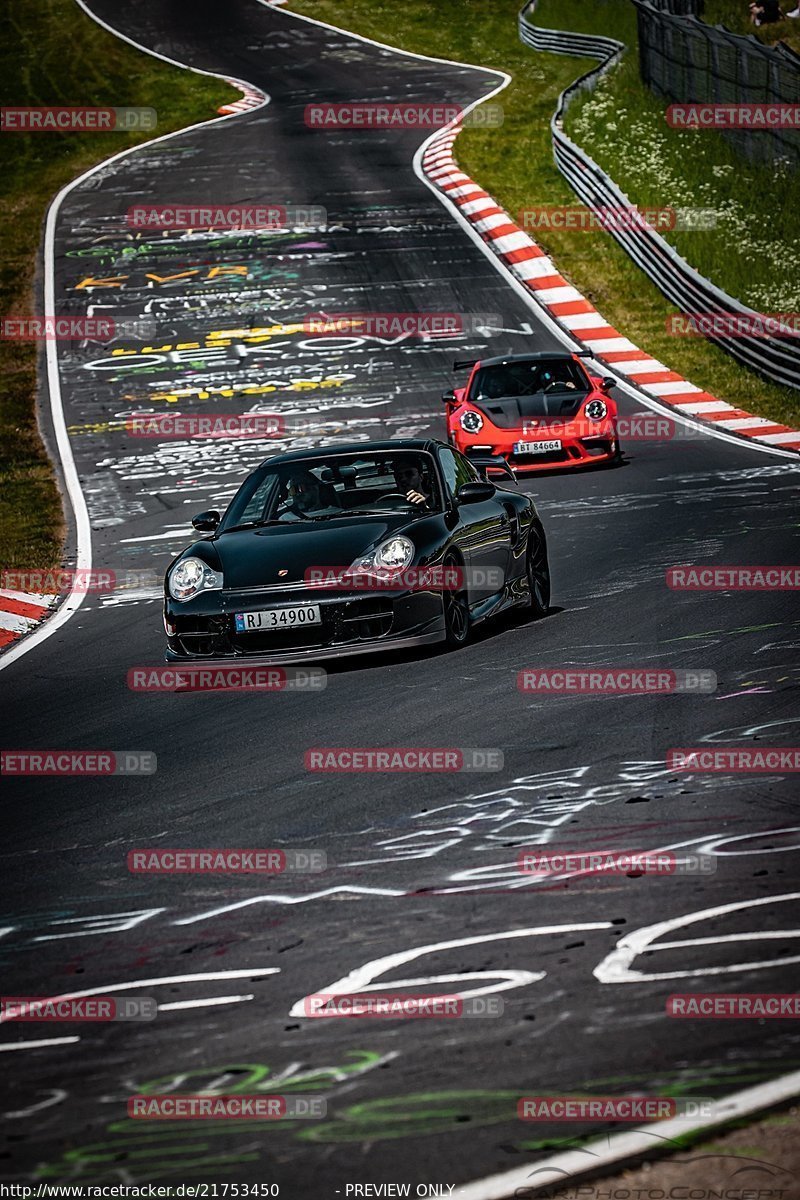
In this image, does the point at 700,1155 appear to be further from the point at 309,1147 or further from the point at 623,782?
the point at 623,782

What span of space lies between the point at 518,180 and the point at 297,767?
29324mm

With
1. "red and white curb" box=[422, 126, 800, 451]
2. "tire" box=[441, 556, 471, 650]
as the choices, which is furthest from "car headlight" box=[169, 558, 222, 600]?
"red and white curb" box=[422, 126, 800, 451]

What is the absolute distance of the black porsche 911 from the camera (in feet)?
32.1

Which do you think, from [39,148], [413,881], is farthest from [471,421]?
[39,148]

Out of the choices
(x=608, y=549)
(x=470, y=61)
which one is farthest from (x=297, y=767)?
(x=470, y=61)

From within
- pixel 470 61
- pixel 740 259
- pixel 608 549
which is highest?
pixel 470 61

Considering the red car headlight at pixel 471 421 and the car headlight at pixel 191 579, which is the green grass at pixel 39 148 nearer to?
the red car headlight at pixel 471 421

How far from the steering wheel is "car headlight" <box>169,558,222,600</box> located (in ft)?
3.87

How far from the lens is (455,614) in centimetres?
1032

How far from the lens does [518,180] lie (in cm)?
3547

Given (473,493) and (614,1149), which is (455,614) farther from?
(614,1149)

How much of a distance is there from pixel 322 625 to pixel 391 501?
4.42ft

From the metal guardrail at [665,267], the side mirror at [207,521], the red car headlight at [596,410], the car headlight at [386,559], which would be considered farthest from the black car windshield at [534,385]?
the car headlight at [386,559]

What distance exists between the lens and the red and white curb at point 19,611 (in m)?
12.9
